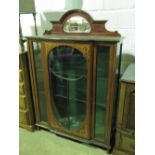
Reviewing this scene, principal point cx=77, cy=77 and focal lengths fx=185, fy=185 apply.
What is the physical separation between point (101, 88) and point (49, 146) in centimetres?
74

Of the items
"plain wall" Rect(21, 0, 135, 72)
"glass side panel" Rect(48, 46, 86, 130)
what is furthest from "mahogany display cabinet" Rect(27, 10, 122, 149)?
"plain wall" Rect(21, 0, 135, 72)

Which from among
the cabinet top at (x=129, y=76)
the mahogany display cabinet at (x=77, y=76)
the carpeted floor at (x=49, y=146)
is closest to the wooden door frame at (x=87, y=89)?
the mahogany display cabinet at (x=77, y=76)

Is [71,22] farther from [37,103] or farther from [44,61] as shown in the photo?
[37,103]

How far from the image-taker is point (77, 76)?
5.00 feet

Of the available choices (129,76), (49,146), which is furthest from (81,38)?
(49,146)

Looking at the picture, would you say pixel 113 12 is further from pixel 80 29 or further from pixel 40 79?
pixel 40 79

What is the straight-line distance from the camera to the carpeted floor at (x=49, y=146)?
161 centimetres

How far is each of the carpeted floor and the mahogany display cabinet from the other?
74mm

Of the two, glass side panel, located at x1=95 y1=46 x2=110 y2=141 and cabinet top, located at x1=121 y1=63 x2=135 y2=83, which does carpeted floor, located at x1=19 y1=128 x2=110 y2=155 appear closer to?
glass side panel, located at x1=95 y1=46 x2=110 y2=141

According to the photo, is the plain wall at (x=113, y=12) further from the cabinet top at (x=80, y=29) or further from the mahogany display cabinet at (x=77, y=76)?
the cabinet top at (x=80, y=29)
